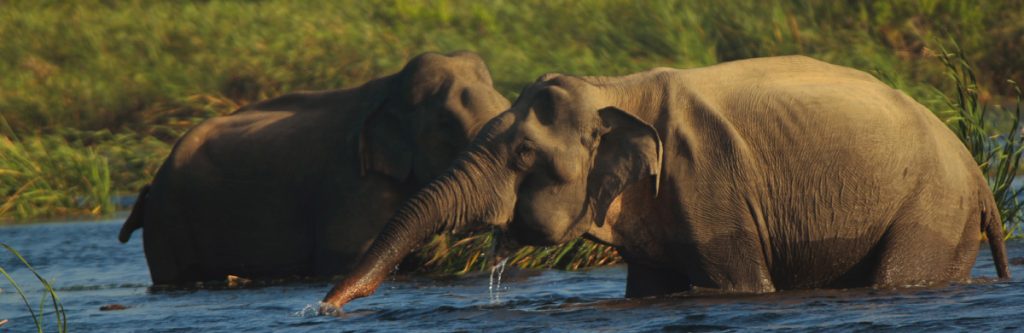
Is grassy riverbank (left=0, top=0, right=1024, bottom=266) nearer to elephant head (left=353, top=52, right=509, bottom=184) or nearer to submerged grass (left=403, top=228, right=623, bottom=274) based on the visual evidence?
submerged grass (left=403, top=228, right=623, bottom=274)

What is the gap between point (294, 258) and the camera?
40.0ft

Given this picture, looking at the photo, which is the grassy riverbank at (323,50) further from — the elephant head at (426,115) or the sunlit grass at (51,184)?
the elephant head at (426,115)

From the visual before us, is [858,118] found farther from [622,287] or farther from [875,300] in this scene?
[622,287]

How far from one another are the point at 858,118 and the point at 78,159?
11.3 m

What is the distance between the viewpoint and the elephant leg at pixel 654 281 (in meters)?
8.51

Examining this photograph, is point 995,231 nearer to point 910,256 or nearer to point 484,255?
point 910,256

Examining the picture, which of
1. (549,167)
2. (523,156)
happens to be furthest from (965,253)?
(523,156)

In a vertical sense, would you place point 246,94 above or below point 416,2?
below

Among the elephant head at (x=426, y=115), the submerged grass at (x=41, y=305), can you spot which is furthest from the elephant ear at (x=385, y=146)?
the submerged grass at (x=41, y=305)

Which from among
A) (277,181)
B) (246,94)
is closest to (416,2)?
(246,94)

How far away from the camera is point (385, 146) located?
11.6 m

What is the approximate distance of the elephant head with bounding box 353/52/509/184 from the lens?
11.3 meters

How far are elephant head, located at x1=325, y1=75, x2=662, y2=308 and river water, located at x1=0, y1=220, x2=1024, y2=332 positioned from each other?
1.66 feet

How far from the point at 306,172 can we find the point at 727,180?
4625mm
